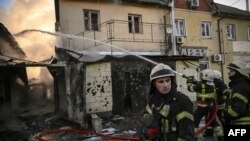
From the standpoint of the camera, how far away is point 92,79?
1347 cm

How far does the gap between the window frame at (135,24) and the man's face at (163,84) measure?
15265mm

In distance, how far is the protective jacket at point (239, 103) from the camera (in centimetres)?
470

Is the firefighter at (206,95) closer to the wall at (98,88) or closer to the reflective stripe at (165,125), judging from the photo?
the reflective stripe at (165,125)

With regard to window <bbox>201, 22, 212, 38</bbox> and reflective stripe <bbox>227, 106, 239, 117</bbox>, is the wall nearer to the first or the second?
reflective stripe <bbox>227, 106, 239, 117</bbox>

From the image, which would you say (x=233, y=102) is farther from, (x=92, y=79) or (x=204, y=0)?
(x=204, y=0)

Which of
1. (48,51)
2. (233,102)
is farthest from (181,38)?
(233,102)

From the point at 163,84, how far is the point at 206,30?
67.0 feet

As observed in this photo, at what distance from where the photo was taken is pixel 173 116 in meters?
3.46

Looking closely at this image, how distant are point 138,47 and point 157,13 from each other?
2.65 metres

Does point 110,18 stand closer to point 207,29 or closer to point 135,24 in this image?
point 135,24

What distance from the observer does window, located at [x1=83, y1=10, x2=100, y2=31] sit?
17.3 meters

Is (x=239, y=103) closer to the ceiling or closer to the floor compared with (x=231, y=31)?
closer to the floor

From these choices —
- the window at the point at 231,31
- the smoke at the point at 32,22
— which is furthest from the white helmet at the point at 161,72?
the window at the point at 231,31

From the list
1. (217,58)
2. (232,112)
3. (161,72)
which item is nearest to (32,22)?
(217,58)
